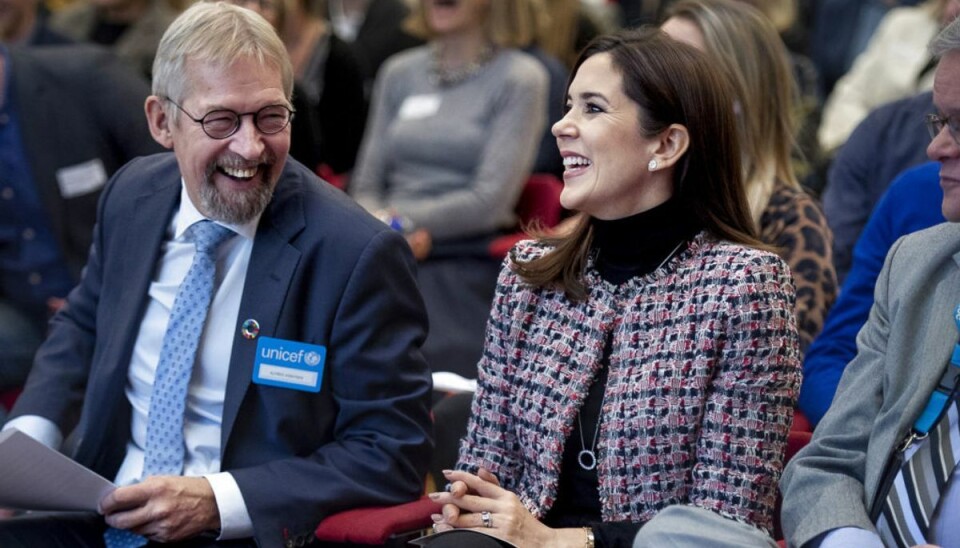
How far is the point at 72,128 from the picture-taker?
13.9ft

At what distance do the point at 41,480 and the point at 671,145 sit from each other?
56.5 inches

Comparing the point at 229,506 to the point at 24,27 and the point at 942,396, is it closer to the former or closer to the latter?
the point at 942,396

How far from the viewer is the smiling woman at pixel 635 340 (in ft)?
7.78

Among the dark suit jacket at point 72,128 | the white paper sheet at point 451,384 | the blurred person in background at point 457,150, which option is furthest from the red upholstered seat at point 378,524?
the dark suit jacket at point 72,128

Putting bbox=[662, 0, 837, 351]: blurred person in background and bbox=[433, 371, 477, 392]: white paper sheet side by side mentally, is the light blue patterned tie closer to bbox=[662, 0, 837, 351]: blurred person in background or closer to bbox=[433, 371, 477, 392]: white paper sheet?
bbox=[433, 371, 477, 392]: white paper sheet

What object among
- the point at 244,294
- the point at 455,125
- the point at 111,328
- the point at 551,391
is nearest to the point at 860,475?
the point at 551,391

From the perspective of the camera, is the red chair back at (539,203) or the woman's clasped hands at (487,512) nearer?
the woman's clasped hands at (487,512)

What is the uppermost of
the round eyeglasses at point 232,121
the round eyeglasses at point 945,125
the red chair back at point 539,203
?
the round eyeglasses at point 232,121

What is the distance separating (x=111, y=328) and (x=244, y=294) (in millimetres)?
384

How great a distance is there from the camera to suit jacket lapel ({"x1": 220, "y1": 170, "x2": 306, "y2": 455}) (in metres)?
2.74

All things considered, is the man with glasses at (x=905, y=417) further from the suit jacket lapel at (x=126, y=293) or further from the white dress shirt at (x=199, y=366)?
the suit jacket lapel at (x=126, y=293)

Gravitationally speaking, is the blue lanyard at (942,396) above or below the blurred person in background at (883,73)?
below

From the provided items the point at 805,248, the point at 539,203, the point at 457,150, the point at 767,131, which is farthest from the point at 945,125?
the point at 457,150

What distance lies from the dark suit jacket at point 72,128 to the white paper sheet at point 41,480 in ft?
5.43
